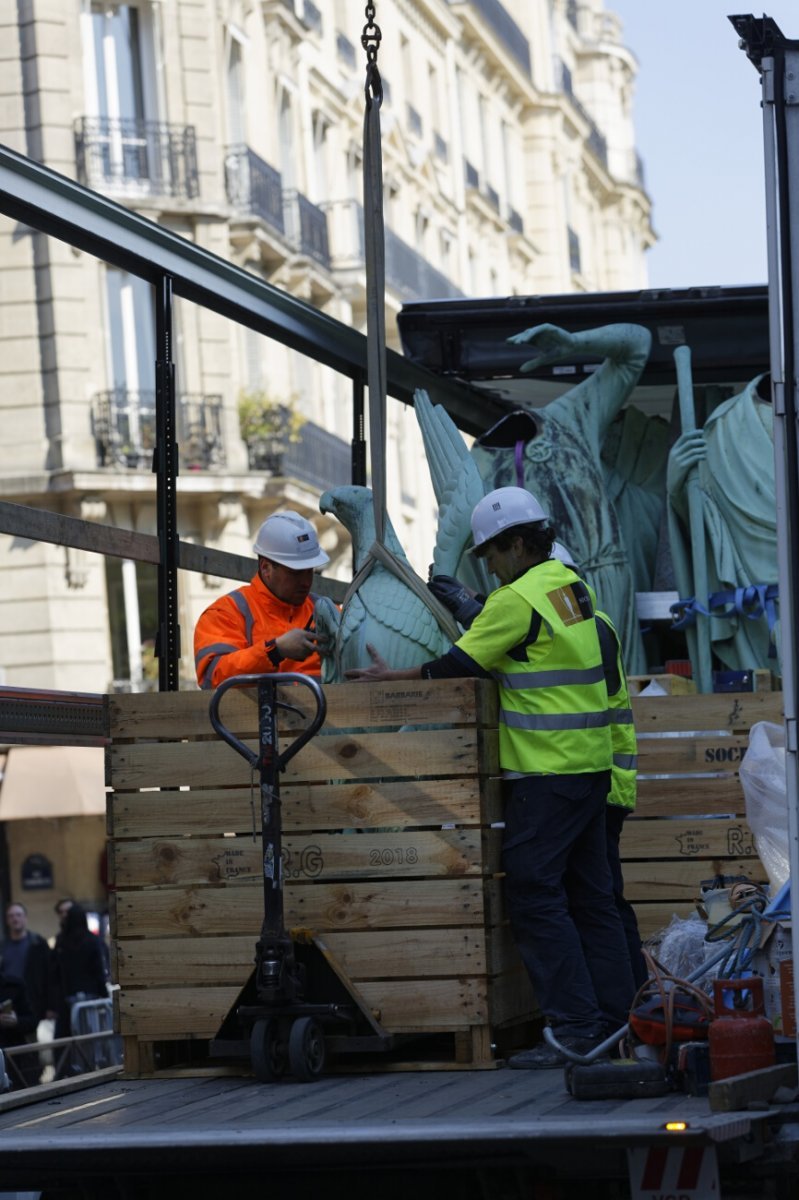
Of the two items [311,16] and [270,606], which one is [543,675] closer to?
[270,606]

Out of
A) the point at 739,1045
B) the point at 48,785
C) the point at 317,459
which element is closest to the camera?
the point at 739,1045

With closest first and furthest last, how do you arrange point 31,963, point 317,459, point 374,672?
point 374,672 < point 31,963 < point 317,459

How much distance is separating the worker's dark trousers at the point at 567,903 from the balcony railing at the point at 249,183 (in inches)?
910

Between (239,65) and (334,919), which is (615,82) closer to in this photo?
(239,65)

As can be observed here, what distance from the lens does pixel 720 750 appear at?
7.49 metres

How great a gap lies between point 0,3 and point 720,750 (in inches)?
829

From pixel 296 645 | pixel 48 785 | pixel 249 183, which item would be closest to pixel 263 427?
pixel 249 183

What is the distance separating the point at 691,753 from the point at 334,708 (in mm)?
1550

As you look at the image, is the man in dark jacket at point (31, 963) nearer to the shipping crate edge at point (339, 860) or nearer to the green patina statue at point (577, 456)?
the green patina statue at point (577, 456)

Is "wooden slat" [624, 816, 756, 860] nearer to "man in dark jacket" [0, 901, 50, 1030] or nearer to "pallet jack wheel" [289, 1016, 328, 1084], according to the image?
"pallet jack wheel" [289, 1016, 328, 1084]

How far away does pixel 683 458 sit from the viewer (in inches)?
356

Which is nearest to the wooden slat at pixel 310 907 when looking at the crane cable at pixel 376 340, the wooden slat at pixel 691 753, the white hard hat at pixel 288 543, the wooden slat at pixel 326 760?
the wooden slat at pixel 326 760

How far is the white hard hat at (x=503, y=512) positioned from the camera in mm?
6395

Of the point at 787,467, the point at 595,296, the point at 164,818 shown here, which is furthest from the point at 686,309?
the point at 787,467
